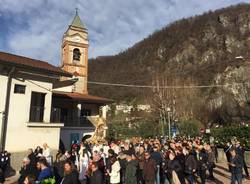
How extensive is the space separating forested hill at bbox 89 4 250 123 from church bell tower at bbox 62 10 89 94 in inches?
834

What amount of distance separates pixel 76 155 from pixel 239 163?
7.14m

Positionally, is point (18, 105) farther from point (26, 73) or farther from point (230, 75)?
point (230, 75)

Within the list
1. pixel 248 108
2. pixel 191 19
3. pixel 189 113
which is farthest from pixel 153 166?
pixel 191 19

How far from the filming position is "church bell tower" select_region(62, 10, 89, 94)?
4119cm

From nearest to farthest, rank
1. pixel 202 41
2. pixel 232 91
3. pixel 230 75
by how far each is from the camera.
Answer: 1. pixel 232 91
2. pixel 230 75
3. pixel 202 41

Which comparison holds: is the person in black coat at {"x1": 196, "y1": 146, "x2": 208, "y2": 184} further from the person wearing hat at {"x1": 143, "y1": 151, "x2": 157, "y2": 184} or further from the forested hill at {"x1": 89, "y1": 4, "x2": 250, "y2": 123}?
the forested hill at {"x1": 89, "y1": 4, "x2": 250, "y2": 123}

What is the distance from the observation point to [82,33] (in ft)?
143

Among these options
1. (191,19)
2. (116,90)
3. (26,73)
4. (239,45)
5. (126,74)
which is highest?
(191,19)

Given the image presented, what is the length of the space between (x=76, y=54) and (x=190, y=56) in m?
51.6

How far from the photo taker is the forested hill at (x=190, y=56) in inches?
2456

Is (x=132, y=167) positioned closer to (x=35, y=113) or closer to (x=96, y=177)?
(x=96, y=177)

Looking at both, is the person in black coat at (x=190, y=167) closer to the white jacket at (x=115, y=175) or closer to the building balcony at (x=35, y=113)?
the white jacket at (x=115, y=175)

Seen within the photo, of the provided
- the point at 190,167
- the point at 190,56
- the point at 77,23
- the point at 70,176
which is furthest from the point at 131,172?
the point at 190,56

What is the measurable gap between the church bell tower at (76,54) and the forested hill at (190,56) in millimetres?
21183
